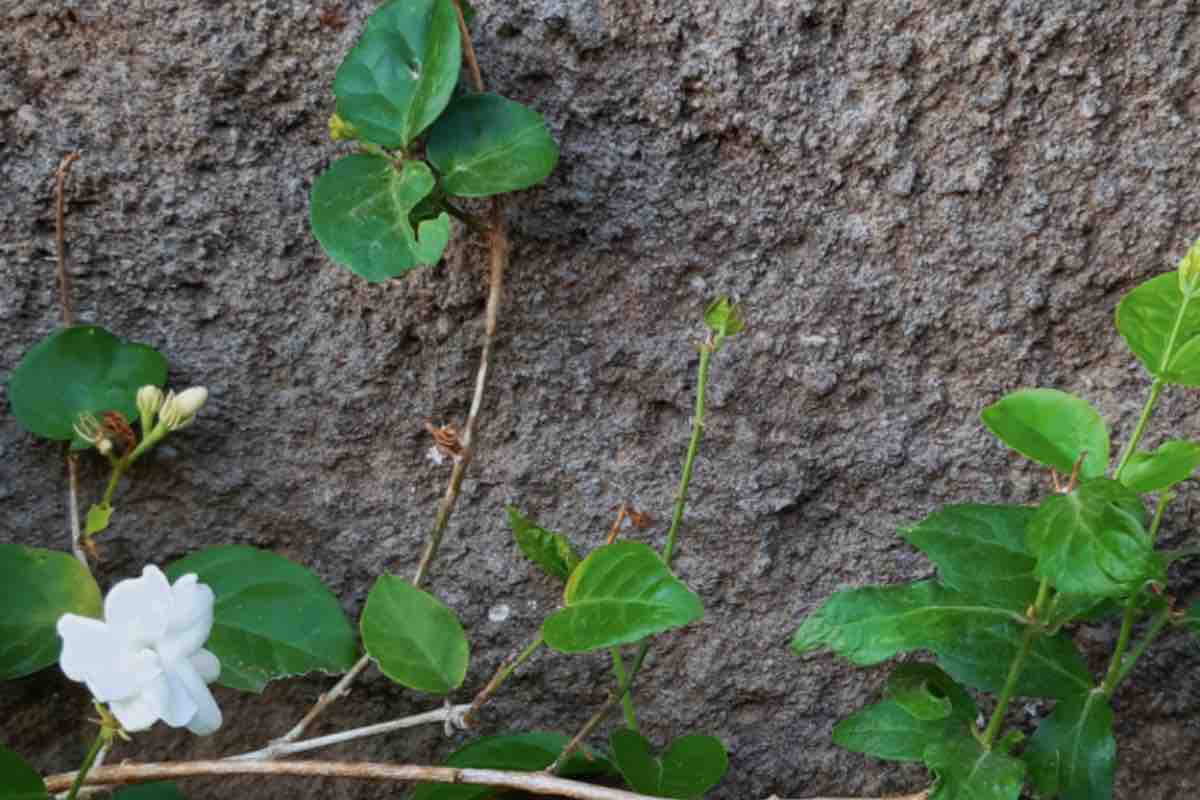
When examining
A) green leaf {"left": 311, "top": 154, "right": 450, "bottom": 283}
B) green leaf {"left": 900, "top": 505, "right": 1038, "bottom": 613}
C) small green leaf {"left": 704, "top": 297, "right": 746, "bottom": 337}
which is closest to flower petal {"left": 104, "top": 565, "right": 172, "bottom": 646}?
green leaf {"left": 311, "top": 154, "right": 450, "bottom": 283}

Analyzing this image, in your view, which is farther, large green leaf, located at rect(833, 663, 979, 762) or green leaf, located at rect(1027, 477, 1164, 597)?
large green leaf, located at rect(833, 663, 979, 762)

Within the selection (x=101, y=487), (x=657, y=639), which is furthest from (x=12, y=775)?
(x=657, y=639)

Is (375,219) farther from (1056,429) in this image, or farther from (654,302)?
(1056,429)

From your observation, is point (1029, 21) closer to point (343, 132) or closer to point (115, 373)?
point (343, 132)

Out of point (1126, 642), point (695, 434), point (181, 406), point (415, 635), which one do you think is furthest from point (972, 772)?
point (181, 406)

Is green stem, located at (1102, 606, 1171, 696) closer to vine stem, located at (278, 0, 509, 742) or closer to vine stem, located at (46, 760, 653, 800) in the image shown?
vine stem, located at (46, 760, 653, 800)
